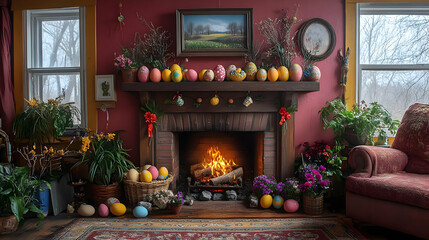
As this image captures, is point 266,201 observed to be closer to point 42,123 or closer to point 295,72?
point 295,72

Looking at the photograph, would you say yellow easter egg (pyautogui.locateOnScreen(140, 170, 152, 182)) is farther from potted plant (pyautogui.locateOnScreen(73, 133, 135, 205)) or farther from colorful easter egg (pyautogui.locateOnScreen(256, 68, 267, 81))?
colorful easter egg (pyautogui.locateOnScreen(256, 68, 267, 81))

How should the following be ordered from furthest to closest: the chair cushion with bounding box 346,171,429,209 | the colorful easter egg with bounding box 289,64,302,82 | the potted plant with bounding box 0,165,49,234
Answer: the colorful easter egg with bounding box 289,64,302,82
the potted plant with bounding box 0,165,49,234
the chair cushion with bounding box 346,171,429,209

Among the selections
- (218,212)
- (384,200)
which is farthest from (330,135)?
(218,212)

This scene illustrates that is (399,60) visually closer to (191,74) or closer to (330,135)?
(330,135)

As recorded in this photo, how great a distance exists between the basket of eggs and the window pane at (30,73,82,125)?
1.01 m

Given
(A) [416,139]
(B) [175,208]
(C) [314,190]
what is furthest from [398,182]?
(B) [175,208]

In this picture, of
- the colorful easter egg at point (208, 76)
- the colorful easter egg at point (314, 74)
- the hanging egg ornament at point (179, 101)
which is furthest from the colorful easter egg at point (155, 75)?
the colorful easter egg at point (314, 74)

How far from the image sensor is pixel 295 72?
2.97 m

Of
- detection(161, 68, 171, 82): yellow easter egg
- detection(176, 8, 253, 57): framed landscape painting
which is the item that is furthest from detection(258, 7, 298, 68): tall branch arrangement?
detection(161, 68, 171, 82): yellow easter egg

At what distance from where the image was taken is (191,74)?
2.98 meters

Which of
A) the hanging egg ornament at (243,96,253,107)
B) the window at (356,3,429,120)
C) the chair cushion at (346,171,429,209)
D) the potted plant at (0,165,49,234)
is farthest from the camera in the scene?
the window at (356,3,429,120)

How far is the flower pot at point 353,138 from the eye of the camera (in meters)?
2.97

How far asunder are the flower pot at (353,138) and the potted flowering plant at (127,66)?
2.21 m

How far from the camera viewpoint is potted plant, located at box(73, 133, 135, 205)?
115 inches
